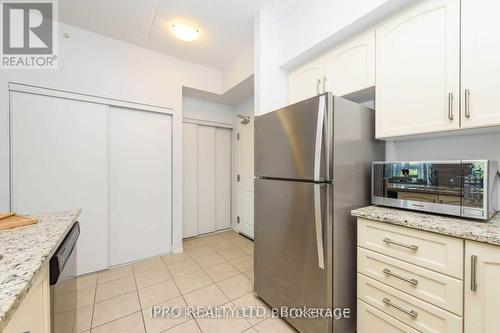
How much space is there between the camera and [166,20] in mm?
2172

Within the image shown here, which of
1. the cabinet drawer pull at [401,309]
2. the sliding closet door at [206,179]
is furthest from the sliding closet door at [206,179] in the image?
the cabinet drawer pull at [401,309]

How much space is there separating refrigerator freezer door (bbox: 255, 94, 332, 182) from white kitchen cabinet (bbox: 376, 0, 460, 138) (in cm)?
49

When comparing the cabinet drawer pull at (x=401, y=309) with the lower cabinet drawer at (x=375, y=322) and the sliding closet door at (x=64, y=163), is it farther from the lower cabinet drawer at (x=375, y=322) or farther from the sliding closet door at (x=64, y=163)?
the sliding closet door at (x=64, y=163)

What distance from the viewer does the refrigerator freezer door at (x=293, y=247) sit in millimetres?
1267

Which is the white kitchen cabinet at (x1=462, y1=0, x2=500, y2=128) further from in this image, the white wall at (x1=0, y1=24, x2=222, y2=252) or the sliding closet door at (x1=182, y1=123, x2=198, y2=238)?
the sliding closet door at (x1=182, y1=123, x2=198, y2=238)

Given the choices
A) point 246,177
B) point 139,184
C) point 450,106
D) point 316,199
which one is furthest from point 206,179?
point 450,106

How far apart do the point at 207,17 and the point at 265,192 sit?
6.30 feet

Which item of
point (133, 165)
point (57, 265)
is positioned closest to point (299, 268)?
point (57, 265)

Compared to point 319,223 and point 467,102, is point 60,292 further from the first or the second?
point 467,102

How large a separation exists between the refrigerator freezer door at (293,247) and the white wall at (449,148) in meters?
0.81

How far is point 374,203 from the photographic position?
1.41m

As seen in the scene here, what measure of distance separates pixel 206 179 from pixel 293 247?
8.06 ft

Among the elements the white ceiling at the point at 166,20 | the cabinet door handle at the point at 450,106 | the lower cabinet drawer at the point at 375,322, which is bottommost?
the lower cabinet drawer at the point at 375,322

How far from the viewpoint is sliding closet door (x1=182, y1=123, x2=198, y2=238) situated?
3.40 m
